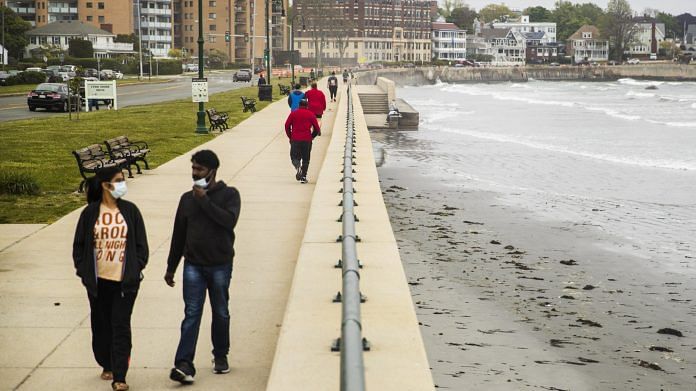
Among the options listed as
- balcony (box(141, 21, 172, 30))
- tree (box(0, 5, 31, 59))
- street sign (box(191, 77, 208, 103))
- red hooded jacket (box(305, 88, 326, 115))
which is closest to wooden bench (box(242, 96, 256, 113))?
red hooded jacket (box(305, 88, 326, 115))

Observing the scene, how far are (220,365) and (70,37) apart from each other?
5330 inches

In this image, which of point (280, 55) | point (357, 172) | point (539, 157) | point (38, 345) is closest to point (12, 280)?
point (38, 345)

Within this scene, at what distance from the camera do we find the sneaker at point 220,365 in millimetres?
8328

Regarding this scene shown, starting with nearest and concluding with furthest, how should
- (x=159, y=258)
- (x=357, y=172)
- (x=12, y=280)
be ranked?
(x=12, y=280) < (x=159, y=258) < (x=357, y=172)

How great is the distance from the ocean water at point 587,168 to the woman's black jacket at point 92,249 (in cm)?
1233

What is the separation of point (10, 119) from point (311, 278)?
35.0 meters

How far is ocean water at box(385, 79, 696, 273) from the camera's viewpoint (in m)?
22.4

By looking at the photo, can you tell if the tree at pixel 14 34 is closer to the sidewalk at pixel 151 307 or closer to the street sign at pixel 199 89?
the street sign at pixel 199 89

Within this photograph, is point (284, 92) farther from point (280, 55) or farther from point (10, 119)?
point (280, 55)

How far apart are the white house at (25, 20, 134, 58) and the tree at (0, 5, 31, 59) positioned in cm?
490

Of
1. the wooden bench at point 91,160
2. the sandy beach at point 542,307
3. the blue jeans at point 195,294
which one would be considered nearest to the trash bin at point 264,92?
the sandy beach at point 542,307

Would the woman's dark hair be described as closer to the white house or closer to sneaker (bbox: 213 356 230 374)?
sneaker (bbox: 213 356 230 374)

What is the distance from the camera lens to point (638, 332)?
13.2 m

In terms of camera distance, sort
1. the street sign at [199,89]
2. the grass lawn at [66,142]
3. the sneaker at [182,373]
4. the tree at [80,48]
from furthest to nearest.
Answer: the tree at [80,48]
the street sign at [199,89]
the grass lawn at [66,142]
the sneaker at [182,373]
